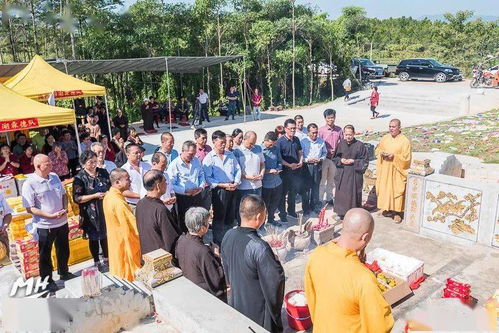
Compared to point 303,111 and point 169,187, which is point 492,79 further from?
point 169,187

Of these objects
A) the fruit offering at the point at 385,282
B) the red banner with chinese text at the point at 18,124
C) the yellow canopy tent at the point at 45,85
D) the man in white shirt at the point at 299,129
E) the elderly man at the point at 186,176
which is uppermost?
the yellow canopy tent at the point at 45,85

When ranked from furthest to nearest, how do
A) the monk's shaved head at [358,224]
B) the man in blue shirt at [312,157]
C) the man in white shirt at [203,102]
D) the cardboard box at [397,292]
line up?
the man in white shirt at [203,102], the man in blue shirt at [312,157], the cardboard box at [397,292], the monk's shaved head at [358,224]

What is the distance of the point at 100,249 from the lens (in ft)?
20.6

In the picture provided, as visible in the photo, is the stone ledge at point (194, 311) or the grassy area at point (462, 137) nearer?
the stone ledge at point (194, 311)

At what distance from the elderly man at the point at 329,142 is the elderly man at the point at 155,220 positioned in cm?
417

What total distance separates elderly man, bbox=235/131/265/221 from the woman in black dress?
2.00m

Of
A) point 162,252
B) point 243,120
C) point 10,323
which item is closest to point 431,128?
point 243,120

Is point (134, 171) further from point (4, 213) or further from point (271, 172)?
point (271, 172)

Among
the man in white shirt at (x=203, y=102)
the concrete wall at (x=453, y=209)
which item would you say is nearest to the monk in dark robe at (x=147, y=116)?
the man in white shirt at (x=203, y=102)

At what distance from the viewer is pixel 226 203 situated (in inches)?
252

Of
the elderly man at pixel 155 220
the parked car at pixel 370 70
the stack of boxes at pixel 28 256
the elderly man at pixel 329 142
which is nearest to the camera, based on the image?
the elderly man at pixel 155 220

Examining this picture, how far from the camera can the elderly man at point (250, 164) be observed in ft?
21.0

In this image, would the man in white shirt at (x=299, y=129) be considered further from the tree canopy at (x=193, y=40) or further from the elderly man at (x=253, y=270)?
the tree canopy at (x=193, y=40)

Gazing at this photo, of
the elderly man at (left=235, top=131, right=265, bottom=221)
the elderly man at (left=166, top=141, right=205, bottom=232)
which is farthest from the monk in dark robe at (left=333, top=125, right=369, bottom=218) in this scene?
the elderly man at (left=166, top=141, right=205, bottom=232)
